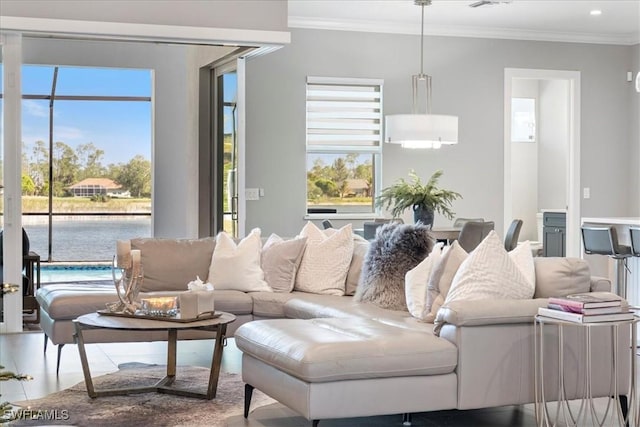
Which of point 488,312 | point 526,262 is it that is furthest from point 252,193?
point 488,312

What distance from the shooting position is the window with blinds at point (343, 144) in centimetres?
912

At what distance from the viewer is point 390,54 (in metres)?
9.29

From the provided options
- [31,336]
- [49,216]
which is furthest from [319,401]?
[49,216]

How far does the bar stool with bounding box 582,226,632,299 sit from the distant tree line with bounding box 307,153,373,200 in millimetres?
2822

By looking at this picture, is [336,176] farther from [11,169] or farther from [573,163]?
[11,169]

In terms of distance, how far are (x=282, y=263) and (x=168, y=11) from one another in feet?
7.70

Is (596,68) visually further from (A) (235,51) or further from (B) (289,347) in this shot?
(B) (289,347)

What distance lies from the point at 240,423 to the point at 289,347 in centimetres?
56

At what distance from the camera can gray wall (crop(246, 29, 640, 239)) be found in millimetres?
8945

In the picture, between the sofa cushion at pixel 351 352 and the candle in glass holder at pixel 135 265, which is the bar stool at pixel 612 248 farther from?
the candle in glass holder at pixel 135 265

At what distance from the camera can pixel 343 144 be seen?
361 inches

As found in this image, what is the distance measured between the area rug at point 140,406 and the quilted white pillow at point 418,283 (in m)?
0.90

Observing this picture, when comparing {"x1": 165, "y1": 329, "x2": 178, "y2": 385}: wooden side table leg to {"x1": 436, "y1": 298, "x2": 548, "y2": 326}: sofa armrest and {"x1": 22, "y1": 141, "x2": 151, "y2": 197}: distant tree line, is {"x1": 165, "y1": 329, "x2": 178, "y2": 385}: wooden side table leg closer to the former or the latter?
{"x1": 436, "y1": 298, "x2": 548, "y2": 326}: sofa armrest

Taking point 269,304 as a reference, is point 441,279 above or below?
above
